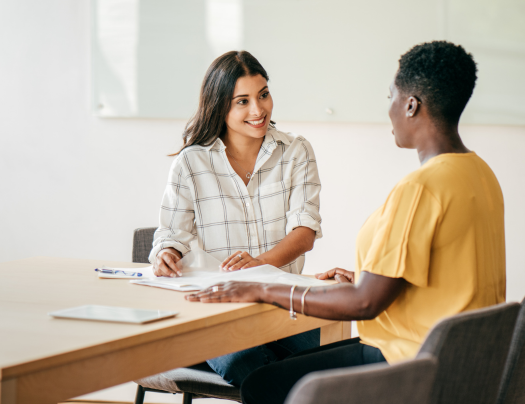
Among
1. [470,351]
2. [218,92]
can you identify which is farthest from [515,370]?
[218,92]

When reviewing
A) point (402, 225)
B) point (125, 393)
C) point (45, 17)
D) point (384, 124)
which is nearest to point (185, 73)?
point (45, 17)

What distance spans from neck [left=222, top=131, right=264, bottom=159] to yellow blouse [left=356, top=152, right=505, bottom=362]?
0.98m

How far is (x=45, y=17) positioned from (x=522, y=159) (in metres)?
2.51

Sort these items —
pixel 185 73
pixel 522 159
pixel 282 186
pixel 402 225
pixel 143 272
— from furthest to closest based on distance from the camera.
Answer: pixel 185 73
pixel 522 159
pixel 282 186
pixel 143 272
pixel 402 225

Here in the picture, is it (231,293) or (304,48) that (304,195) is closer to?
(231,293)

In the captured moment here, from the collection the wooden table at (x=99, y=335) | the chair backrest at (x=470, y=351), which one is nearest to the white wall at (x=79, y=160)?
the wooden table at (x=99, y=335)

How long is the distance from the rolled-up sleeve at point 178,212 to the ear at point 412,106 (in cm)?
95

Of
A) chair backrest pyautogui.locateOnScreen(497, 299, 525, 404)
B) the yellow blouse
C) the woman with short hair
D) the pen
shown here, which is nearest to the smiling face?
the pen

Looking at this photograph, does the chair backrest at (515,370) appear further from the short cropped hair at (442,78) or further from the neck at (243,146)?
the neck at (243,146)

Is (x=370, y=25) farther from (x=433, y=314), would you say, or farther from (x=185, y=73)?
(x=433, y=314)

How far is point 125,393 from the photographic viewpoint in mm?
2818

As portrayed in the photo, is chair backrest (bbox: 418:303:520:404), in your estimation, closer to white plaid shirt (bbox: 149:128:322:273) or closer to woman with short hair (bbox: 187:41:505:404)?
woman with short hair (bbox: 187:41:505:404)

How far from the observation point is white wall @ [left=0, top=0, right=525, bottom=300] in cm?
279

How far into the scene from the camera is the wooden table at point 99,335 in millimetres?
893
